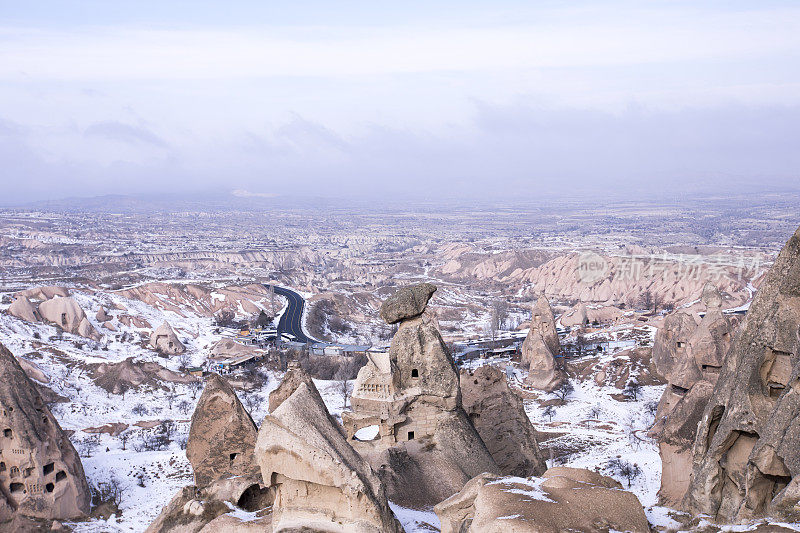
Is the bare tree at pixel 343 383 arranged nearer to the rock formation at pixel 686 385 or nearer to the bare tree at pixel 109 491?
the bare tree at pixel 109 491

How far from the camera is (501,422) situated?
62.9 ft

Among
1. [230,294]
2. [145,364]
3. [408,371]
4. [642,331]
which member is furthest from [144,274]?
[408,371]

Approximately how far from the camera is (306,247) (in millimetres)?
164125

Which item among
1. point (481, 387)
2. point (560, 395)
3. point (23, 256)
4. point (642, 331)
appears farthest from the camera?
point (23, 256)

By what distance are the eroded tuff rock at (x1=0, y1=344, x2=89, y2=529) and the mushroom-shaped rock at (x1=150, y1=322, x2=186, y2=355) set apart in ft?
114

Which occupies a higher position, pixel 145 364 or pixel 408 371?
pixel 408 371

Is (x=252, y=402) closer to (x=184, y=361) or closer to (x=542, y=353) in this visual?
(x=184, y=361)

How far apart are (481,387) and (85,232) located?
180574 mm

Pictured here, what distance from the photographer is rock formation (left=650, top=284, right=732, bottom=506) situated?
1669 centimetres

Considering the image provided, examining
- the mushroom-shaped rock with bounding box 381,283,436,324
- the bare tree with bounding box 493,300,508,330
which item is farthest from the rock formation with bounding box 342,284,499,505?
the bare tree with bounding box 493,300,508,330

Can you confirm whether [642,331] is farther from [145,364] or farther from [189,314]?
[189,314]

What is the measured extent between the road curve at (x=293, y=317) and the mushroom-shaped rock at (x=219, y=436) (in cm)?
4622

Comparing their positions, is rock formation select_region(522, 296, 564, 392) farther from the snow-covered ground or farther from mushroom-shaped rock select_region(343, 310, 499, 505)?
mushroom-shaped rock select_region(343, 310, 499, 505)

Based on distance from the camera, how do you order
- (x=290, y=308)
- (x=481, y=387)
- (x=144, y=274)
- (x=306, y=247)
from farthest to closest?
(x=306, y=247), (x=144, y=274), (x=290, y=308), (x=481, y=387)
